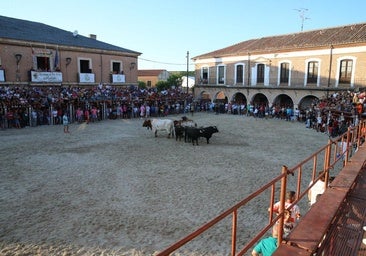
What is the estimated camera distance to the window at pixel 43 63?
85.3 ft

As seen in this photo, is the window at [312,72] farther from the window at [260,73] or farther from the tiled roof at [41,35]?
the tiled roof at [41,35]

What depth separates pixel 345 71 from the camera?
88.1 feet

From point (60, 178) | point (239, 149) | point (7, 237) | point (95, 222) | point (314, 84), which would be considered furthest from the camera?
point (314, 84)

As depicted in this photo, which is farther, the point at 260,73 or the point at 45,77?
the point at 260,73

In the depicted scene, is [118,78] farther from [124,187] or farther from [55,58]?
[124,187]

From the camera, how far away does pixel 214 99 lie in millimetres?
38281

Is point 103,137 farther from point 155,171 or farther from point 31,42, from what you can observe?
point 31,42

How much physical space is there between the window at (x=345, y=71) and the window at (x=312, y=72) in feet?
7.63

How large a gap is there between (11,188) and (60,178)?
153cm

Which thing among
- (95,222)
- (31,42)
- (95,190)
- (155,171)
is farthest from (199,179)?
(31,42)

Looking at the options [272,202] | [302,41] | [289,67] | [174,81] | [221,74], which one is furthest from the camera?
[174,81]

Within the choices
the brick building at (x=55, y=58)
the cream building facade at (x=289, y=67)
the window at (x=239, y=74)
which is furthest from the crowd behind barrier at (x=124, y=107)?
the window at (x=239, y=74)

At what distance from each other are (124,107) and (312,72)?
18.5m

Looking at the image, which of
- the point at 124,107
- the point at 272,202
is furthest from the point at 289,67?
the point at 272,202
